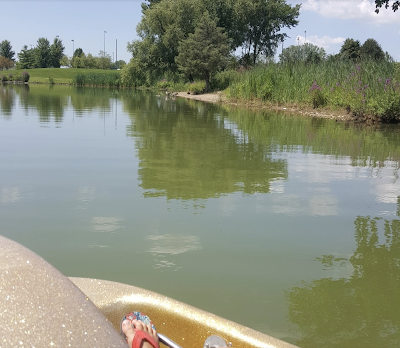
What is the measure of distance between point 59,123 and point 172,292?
31.2ft

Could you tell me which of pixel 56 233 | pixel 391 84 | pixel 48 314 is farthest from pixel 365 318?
pixel 391 84

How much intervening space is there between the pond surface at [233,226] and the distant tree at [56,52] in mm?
86334

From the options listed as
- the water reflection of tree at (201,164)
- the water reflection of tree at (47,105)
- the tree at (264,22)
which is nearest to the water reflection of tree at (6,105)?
the water reflection of tree at (47,105)

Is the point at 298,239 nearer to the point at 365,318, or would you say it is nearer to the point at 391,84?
the point at 365,318

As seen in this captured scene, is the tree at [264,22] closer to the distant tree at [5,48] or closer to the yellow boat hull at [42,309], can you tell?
the yellow boat hull at [42,309]

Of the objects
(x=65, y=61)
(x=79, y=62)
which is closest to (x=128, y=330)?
(x=79, y=62)

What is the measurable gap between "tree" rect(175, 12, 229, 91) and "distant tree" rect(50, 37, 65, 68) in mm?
61724

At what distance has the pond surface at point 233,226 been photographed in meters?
2.81

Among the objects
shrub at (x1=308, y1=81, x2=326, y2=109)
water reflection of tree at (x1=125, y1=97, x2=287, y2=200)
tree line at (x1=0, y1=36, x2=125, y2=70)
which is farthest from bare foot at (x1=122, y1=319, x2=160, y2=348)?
tree line at (x1=0, y1=36, x2=125, y2=70)

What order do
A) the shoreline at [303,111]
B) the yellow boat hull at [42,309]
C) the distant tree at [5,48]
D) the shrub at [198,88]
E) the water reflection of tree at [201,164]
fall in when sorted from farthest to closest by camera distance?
the distant tree at [5,48], the shrub at [198,88], the shoreline at [303,111], the water reflection of tree at [201,164], the yellow boat hull at [42,309]

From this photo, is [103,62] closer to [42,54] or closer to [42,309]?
[42,54]

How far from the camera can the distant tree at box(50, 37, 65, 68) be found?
88.4m

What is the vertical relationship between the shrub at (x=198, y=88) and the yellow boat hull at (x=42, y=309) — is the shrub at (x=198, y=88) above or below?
above

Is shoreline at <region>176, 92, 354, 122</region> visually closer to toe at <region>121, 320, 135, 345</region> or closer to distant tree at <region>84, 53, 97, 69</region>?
toe at <region>121, 320, 135, 345</region>
